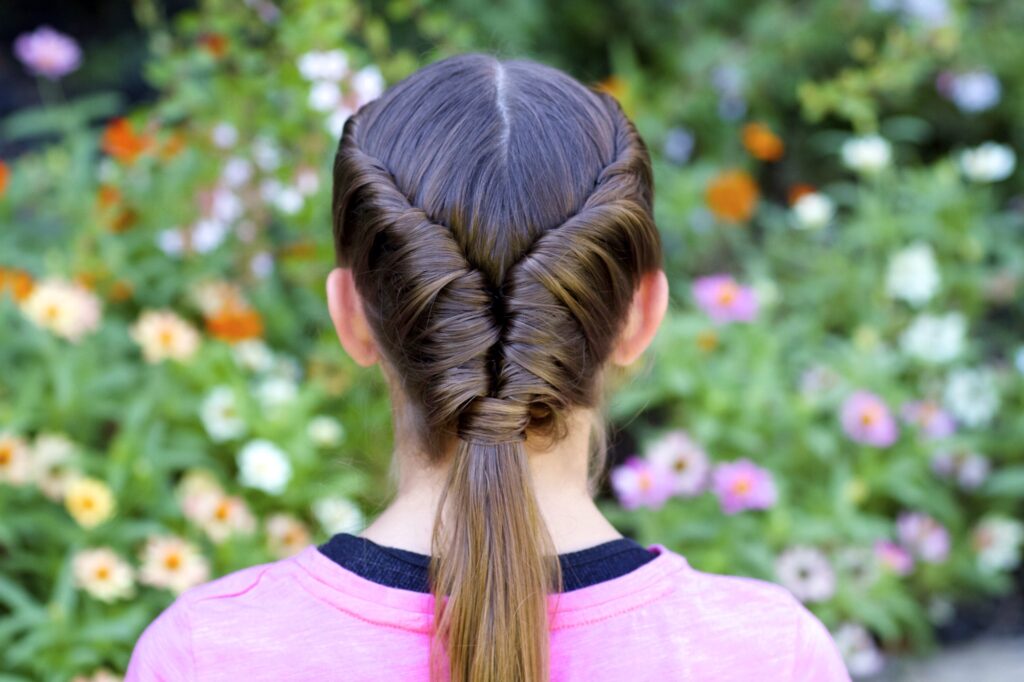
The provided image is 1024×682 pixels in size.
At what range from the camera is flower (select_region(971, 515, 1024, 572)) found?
2.44m

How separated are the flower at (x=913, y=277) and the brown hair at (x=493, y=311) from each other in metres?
1.87

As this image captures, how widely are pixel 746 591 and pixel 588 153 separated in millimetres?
481

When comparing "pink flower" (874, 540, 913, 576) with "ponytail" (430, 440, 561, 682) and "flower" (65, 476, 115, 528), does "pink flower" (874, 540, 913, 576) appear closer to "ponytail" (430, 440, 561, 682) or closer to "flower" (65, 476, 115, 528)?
"ponytail" (430, 440, 561, 682)

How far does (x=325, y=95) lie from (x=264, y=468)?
0.85 metres

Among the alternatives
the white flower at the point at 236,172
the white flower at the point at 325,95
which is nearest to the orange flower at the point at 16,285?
the white flower at the point at 236,172

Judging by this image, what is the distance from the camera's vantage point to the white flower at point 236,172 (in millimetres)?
2570

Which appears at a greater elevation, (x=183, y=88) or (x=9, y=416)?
(x=183, y=88)

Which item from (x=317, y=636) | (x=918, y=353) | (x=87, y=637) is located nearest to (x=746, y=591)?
(x=317, y=636)

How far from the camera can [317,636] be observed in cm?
97

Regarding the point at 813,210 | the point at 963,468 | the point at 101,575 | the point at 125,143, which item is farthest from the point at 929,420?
the point at 125,143

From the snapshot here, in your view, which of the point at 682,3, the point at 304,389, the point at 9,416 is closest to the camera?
the point at 9,416

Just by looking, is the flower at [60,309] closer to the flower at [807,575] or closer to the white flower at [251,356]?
the white flower at [251,356]

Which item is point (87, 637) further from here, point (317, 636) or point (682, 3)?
point (682, 3)

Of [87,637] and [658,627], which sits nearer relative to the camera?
[658,627]
